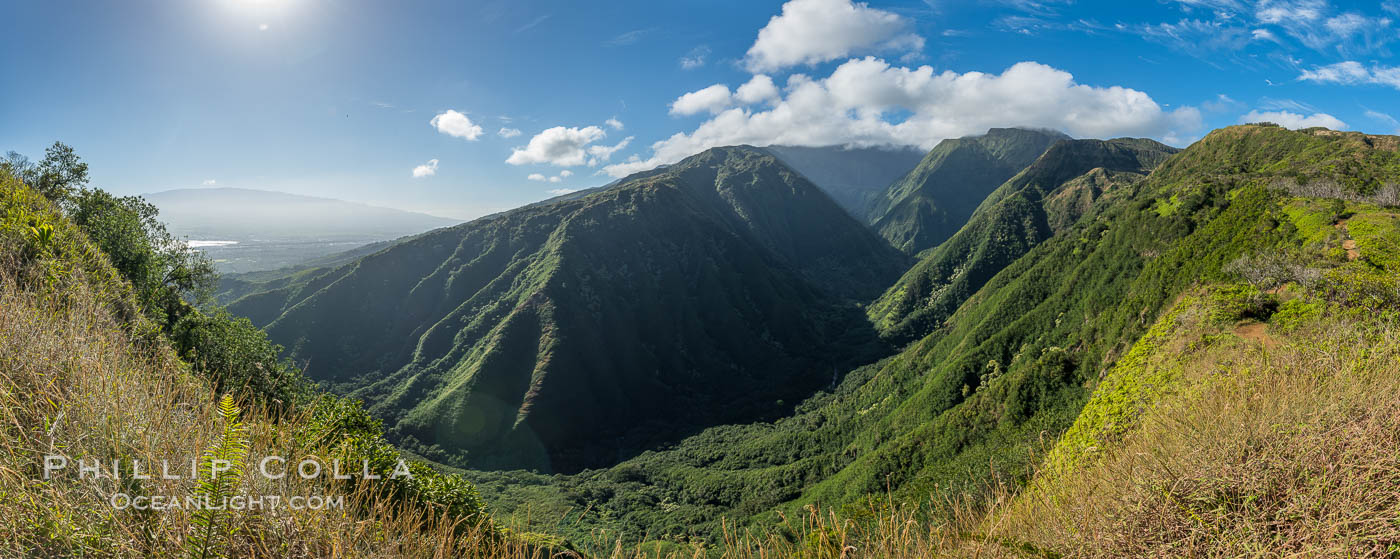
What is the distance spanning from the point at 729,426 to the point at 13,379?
5165 inches

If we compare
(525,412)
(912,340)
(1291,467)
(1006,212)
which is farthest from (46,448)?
(1006,212)

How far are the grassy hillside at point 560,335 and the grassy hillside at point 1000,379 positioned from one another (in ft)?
47.6

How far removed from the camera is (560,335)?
130 m

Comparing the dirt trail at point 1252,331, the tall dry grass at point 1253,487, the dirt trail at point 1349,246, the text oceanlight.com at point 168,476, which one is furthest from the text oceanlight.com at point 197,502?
the dirt trail at point 1349,246

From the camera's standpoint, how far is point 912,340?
158875 mm

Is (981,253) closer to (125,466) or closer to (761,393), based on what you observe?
(761,393)

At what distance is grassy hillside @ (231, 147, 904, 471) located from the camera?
375 feet

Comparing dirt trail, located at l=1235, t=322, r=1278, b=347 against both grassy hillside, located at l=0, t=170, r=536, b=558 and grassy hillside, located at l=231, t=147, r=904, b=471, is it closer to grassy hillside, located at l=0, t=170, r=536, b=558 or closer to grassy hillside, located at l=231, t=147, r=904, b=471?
grassy hillside, located at l=0, t=170, r=536, b=558

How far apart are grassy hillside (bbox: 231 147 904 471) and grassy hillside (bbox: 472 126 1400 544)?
14.5m

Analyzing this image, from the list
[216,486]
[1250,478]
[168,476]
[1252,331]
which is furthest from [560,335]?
[1250,478]

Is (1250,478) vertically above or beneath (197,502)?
beneath

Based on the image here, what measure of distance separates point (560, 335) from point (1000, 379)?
352 ft

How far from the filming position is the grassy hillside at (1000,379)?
3381 centimetres

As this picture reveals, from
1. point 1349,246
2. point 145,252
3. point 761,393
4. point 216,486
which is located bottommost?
point 761,393
